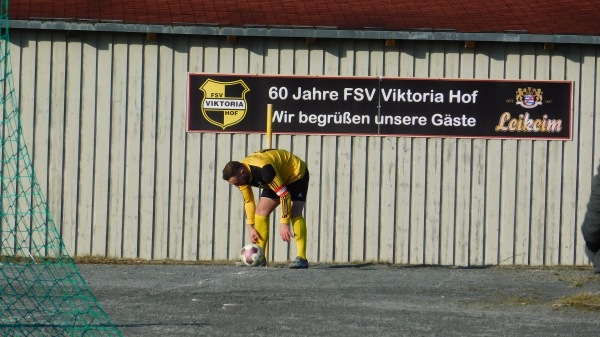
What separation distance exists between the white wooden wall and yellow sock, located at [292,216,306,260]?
56.1 inches

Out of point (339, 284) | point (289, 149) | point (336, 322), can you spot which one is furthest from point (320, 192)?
point (336, 322)

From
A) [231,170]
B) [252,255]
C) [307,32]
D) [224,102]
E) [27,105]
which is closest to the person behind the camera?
[231,170]

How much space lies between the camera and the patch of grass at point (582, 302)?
11859 millimetres

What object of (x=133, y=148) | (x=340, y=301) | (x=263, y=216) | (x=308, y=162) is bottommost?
(x=340, y=301)

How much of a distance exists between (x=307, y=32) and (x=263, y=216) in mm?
2716

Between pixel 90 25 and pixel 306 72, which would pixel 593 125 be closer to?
pixel 306 72

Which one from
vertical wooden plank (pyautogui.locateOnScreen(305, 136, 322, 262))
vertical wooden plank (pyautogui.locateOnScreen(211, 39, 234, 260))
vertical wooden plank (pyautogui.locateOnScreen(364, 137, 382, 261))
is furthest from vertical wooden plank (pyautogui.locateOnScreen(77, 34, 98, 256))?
vertical wooden plank (pyautogui.locateOnScreen(364, 137, 382, 261))

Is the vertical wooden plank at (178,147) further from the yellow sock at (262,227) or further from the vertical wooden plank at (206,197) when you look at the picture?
the yellow sock at (262,227)

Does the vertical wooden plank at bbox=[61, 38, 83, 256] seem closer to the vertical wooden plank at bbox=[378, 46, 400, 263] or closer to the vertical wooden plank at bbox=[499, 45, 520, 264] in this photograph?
the vertical wooden plank at bbox=[378, 46, 400, 263]

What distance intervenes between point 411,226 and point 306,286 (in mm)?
3922

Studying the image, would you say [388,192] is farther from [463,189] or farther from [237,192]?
[237,192]

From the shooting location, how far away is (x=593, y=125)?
54.8 feet

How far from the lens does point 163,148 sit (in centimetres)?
1662

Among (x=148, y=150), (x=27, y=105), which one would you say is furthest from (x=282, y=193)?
(x=27, y=105)
